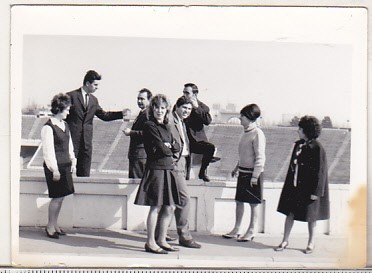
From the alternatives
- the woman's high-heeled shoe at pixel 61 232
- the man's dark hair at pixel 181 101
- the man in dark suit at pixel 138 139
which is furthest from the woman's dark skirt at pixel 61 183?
the man's dark hair at pixel 181 101

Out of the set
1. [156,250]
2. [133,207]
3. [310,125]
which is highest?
[310,125]

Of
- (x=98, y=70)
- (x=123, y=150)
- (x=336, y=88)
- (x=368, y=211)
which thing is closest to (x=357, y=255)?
(x=368, y=211)

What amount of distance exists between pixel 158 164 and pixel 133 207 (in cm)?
21

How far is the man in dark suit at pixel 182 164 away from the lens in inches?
91.4

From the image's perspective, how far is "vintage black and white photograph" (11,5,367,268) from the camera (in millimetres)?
2293

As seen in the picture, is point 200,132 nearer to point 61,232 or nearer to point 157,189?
point 157,189

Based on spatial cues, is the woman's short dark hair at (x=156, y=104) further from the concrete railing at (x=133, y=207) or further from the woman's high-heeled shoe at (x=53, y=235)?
the woman's high-heeled shoe at (x=53, y=235)

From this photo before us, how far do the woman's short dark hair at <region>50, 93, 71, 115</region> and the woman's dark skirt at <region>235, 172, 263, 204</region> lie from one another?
0.76 metres

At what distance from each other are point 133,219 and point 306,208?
708 millimetres

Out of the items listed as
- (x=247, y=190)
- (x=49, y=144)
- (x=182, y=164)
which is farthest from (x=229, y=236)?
(x=49, y=144)

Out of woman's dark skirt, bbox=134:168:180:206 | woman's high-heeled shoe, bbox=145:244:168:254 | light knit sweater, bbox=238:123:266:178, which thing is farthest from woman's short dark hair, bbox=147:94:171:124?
woman's high-heeled shoe, bbox=145:244:168:254

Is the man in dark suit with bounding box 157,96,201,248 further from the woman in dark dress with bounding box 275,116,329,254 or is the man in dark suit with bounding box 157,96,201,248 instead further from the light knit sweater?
Answer: the woman in dark dress with bounding box 275,116,329,254

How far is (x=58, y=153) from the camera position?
2.34 meters

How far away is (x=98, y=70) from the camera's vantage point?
7.59 feet
